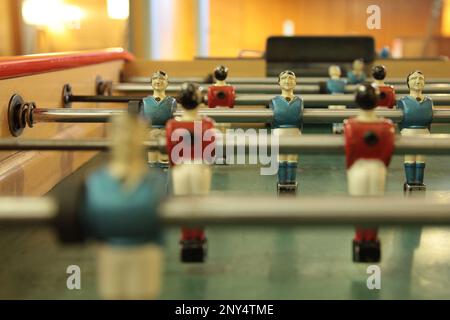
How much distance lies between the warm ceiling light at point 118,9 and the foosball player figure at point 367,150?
4.18m

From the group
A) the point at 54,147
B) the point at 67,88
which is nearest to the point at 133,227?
the point at 54,147

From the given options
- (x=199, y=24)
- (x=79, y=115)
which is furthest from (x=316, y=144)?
(x=199, y=24)

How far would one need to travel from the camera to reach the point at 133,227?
58 cm

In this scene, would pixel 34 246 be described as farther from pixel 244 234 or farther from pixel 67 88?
pixel 67 88

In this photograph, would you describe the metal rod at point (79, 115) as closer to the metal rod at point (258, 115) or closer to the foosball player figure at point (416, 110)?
the metal rod at point (258, 115)

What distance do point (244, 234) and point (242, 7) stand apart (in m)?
8.68

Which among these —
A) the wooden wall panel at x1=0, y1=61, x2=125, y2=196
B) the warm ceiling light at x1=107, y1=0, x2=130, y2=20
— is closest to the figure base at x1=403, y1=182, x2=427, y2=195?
the wooden wall panel at x1=0, y1=61, x2=125, y2=196

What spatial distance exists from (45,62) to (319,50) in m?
→ 2.18

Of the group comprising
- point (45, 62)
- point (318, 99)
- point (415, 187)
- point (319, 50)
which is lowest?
point (415, 187)

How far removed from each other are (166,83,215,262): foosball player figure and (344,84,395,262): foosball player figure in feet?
0.66

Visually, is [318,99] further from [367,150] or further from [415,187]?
[367,150]

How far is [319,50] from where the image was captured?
3645 mm

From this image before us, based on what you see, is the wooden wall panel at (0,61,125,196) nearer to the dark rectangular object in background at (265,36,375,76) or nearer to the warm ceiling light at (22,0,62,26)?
the dark rectangular object in background at (265,36,375,76)

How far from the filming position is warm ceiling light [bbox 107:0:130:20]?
192 inches
